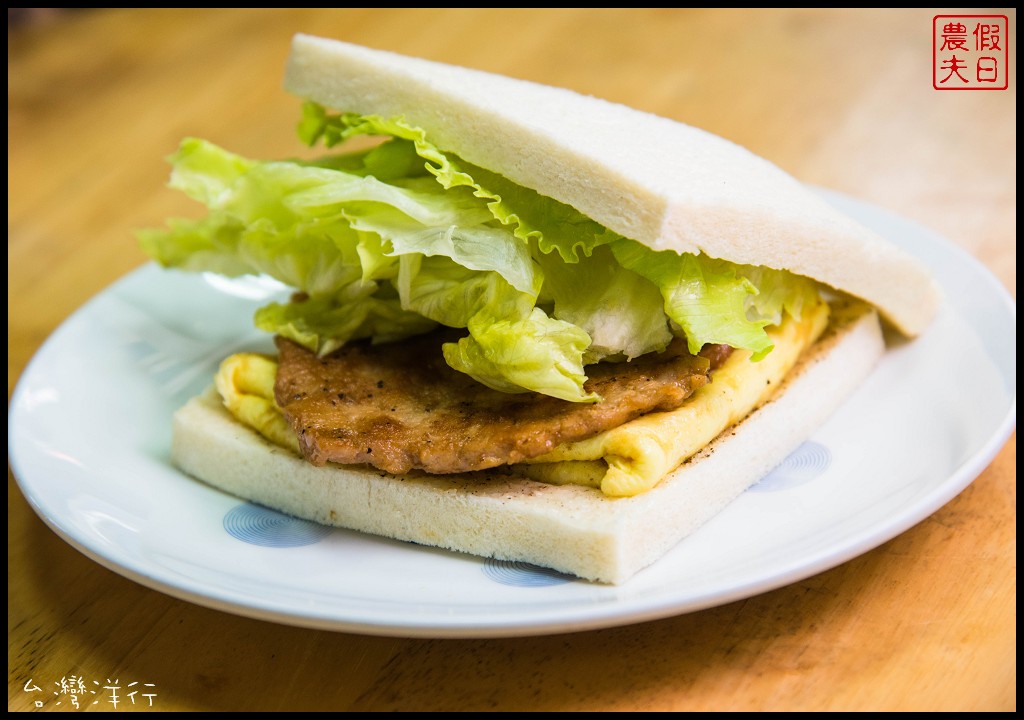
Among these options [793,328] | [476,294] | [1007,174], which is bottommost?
[1007,174]

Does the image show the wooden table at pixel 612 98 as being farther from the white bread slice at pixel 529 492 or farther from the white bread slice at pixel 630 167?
the white bread slice at pixel 630 167

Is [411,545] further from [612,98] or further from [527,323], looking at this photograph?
[612,98]

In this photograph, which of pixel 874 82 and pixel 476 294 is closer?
pixel 476 294

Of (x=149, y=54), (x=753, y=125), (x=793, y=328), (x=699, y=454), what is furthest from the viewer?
(x=149, y=54)

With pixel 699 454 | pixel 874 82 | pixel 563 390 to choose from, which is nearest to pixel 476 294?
pixel 563 390

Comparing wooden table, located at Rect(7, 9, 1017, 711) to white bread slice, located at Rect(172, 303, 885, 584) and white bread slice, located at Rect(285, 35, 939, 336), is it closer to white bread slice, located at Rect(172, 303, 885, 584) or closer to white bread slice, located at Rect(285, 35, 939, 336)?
white bread slice, located at Rect(172, 303, 885, 584)

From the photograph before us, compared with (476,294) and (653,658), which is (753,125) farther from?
(653,658)

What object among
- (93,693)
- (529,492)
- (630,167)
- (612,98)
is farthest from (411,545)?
(612,98)
